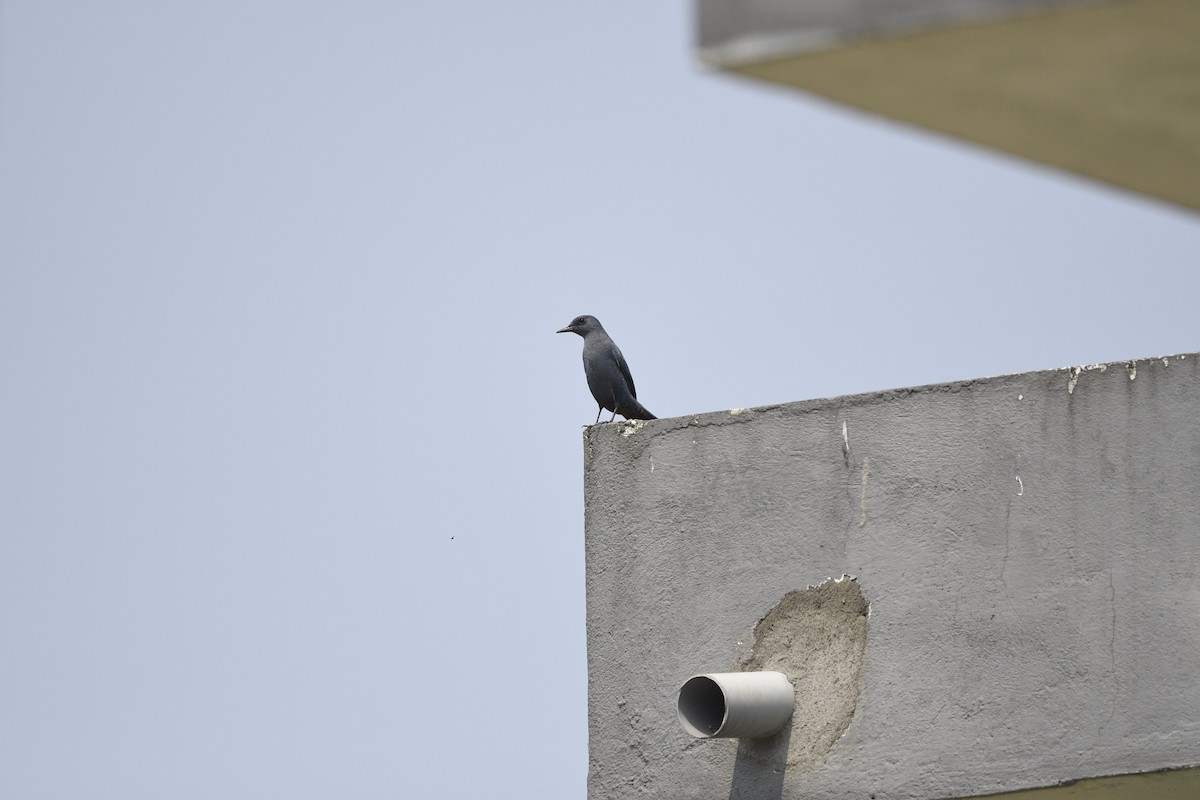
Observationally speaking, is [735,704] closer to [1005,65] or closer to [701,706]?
[701,706]

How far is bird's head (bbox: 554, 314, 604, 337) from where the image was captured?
41.9 feet

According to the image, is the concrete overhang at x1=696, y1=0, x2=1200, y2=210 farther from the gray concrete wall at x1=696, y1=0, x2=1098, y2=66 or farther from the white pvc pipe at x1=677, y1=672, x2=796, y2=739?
the white pvc pipe at x1=677, y1=672, x2=796, y2=739

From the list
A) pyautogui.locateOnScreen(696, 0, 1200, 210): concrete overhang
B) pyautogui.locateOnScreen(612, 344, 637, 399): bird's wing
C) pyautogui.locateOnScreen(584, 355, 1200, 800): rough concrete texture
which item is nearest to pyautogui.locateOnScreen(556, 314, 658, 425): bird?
pyautogui.locateOnScreen(612, 344, 637, 399): bird's wing

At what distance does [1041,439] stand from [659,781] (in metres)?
2.24

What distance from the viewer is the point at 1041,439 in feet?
23.7

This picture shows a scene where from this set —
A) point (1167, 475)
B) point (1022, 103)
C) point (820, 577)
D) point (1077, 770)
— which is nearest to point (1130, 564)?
point (1167, 475)

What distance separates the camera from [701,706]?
24.3 ft

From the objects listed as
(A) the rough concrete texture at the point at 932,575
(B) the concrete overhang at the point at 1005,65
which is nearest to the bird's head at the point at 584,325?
(A) the rough concrete texture at the point at 932,575

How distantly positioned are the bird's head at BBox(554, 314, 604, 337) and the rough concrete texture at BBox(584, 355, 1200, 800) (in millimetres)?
4577

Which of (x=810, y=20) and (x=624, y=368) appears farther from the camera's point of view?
(x=624, y=368)

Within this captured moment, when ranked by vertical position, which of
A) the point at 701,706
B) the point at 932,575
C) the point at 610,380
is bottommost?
the point at 701,706

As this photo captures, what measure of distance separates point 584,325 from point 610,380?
3.31 feet

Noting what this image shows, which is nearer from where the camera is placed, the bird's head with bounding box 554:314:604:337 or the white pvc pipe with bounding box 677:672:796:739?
the white pvc pipe with bounding box 677:672:796:739

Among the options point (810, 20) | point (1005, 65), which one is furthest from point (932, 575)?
point (810, 20)
